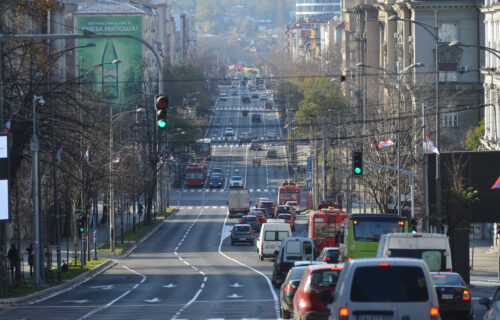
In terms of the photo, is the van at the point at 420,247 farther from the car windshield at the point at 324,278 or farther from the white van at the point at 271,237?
the white van at the point at 271,237

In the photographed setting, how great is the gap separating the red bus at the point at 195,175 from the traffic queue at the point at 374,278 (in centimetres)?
7789

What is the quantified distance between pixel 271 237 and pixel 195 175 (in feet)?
211

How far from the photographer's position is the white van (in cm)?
5497

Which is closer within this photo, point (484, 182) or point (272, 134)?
point (484, 182)

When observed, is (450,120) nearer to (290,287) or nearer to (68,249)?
(68,249)

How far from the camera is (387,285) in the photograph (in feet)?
51.6

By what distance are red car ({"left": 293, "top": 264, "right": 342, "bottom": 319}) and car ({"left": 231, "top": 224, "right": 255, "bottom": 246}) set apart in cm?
4636

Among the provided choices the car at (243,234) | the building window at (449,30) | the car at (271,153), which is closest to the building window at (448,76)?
the building window at (449,30)

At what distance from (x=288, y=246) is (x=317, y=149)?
61607mm

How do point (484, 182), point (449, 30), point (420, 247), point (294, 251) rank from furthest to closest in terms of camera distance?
point (449, 30) → point (484, 182) → point (294, 251) → point (420, 247)

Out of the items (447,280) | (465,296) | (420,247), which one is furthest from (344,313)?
(420,247)

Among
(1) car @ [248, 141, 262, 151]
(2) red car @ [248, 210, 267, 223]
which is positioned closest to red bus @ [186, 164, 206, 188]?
(1) car @ [248, 141, 262, 151]

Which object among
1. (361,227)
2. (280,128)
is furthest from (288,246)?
(280,128)

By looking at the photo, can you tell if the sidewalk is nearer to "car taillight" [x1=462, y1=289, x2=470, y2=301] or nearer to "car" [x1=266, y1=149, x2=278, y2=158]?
"car taillight" [x1=462, y1=289, x2=470, y2=301]
